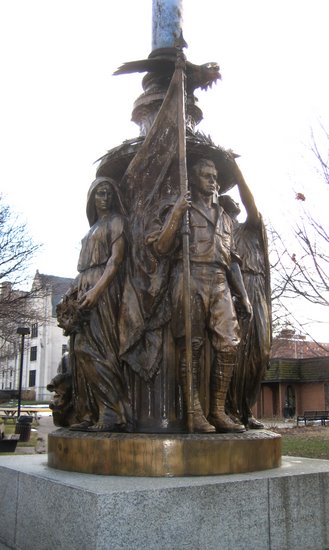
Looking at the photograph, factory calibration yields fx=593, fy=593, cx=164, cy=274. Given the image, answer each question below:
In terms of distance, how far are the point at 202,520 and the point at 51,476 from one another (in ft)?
4.07

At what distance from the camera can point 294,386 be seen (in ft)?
125

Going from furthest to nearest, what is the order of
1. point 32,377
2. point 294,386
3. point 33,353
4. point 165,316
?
point 33,353, point 32,377, point 294,386, point 165,316

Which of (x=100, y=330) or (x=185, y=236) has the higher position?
(x=185, y=236)

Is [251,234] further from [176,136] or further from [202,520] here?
[202,520]

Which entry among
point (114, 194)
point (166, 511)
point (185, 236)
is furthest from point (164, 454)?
point (114, 194)

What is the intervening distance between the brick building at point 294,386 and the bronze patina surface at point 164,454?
31830 millimetres

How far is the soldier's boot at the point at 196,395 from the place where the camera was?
4895 mm

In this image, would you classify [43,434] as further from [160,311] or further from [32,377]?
[32,377]

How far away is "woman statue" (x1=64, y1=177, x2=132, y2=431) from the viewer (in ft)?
17.0

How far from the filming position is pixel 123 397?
521 centimetres

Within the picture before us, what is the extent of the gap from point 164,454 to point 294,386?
35061mm

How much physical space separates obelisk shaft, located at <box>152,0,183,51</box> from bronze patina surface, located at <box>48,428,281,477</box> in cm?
417

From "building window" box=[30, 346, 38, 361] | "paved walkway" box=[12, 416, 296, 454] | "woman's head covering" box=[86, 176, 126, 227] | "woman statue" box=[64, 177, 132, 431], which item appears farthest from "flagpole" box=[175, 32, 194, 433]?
"building window" box=[30, 346, 38, 361]

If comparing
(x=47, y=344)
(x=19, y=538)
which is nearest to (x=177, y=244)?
(x=19, y=538)
